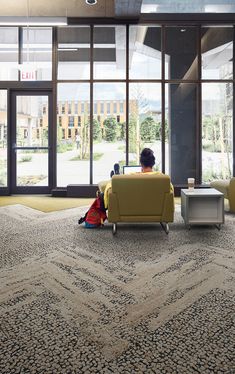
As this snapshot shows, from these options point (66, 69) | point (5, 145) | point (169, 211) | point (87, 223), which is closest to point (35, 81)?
point (66, 69)

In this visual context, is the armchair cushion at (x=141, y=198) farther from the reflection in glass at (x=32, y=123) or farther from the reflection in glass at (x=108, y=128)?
the reflection in glass at (x=32, y=123)

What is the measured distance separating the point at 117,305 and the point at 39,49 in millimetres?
7483

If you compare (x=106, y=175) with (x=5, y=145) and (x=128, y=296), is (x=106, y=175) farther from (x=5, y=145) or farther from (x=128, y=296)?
(x=128, y=296)

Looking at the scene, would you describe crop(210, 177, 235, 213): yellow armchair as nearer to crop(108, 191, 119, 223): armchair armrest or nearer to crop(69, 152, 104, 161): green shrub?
crop(108, 191, 119, 223): armchair armrest

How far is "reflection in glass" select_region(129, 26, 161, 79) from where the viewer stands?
25.6 feet

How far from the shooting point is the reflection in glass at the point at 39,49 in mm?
7812

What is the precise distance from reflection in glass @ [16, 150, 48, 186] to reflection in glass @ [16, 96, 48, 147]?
232 mm

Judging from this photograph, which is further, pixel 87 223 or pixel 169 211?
pixel 87 223

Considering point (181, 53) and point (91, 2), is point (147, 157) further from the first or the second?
point (181, 53)

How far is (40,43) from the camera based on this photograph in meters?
7.86

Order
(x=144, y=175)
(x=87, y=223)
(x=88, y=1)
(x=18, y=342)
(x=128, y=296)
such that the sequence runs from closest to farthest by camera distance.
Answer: (x=18, y=342) < (x=128, y=296) < (x=144, y=175) < (x=87, y=223) < (x=88, y=1)

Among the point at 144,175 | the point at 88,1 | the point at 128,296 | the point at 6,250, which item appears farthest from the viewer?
the point at 88,1

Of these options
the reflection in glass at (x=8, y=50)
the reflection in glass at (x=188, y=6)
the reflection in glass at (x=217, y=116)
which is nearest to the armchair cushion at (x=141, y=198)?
the reflection in glass at (x=217, y=116)

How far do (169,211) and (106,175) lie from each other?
421 centimetres
